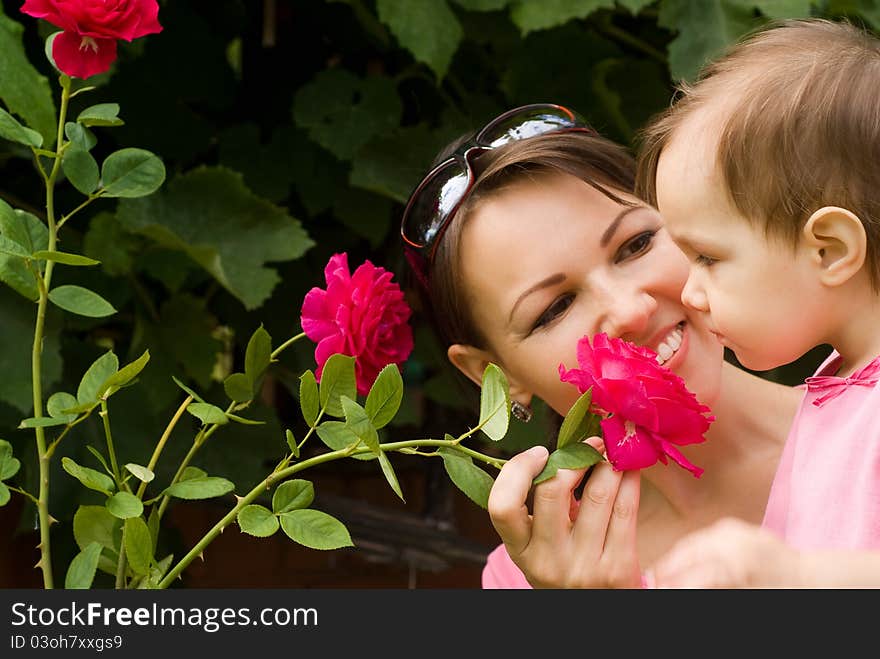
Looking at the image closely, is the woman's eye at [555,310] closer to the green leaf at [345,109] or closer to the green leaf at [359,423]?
the green leaf at [359,423]

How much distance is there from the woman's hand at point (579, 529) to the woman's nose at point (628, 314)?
0.20 metres

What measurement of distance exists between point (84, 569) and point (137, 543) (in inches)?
1.3

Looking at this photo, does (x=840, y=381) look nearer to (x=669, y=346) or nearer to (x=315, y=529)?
(x=669, y=346)

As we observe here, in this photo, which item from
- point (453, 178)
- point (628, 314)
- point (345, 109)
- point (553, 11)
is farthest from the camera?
point (345, 109)

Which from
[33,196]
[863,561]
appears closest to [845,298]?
[863,561]

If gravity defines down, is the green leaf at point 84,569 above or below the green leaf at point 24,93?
below

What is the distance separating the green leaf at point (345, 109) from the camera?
148cm

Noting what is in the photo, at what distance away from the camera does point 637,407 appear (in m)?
0.61

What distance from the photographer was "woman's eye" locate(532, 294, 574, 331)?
2.96ft

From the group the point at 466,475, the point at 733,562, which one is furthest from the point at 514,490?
the point at 733,562

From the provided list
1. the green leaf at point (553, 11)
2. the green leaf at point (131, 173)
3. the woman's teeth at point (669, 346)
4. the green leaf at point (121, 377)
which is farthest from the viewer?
the green leaf at point (553, 11)

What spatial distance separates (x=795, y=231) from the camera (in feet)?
2.28

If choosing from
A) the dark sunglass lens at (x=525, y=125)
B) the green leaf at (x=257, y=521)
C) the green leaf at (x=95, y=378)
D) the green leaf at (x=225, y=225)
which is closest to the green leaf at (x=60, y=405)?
the green leaf at (x=95, y=378)

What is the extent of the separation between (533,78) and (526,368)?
0.65 metres
